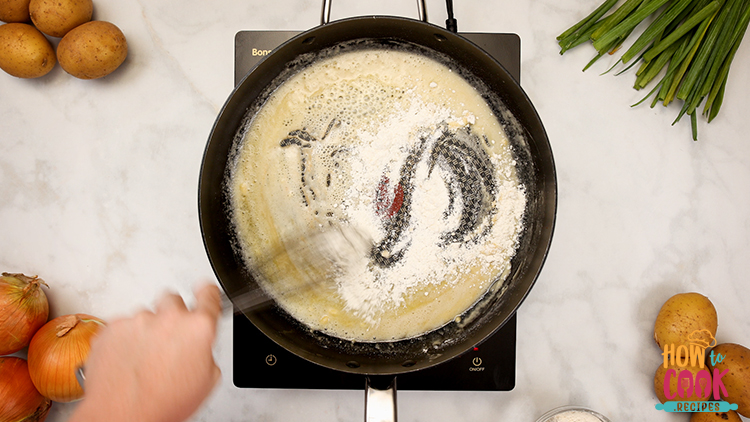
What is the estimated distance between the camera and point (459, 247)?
0.79m

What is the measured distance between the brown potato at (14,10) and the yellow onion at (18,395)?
2.19 ft

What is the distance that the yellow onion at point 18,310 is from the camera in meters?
0.81

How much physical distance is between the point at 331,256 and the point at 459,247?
9.3 inches

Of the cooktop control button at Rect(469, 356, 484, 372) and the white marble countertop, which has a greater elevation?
the white marble countertop

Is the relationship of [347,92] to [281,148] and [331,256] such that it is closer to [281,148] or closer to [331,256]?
[281,148]

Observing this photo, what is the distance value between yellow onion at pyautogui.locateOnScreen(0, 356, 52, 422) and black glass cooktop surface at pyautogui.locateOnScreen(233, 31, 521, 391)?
1.28 feet

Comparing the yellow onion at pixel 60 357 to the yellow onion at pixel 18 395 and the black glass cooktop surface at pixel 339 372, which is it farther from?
the black glass cooktop surface at pixel 339 372

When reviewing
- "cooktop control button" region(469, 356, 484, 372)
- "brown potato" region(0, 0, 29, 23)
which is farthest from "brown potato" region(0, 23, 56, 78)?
"cooktop control button" region(469, 356, 484, 372)

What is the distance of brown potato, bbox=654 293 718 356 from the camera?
33.6 inches

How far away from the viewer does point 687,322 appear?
86 cm

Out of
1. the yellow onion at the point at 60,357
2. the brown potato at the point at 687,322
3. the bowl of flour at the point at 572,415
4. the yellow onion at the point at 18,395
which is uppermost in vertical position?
the brown potato at the point at 687,322

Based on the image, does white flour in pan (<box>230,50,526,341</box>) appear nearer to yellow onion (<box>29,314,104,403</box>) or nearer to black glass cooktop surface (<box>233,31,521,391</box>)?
black glass cooktop surface (<box>233,31,521,391</box>)

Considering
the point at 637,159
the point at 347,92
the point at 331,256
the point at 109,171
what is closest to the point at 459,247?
the point at 331,256

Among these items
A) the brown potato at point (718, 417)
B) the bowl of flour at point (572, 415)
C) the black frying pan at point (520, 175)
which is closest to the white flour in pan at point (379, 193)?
the black frying pan at point (520, 175)
